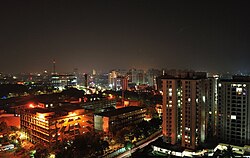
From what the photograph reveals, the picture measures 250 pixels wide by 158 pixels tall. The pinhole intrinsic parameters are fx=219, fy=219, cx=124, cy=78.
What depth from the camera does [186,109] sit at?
29.1 feet

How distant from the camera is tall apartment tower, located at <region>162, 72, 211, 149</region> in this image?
867 centimetres

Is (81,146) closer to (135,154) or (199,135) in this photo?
(135,154)

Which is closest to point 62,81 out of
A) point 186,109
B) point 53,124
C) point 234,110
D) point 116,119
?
point 116,119

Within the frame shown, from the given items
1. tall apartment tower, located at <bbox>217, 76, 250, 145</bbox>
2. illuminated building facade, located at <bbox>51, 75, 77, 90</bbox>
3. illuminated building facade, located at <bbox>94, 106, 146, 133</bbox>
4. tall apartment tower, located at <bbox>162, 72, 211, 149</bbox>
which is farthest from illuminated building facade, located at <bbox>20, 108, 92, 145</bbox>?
illuminated building facade, located at <bbox>51, 75, 77, 90</bbox>

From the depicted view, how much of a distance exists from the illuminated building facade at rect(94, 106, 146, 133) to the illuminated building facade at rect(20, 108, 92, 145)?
21.2 inches

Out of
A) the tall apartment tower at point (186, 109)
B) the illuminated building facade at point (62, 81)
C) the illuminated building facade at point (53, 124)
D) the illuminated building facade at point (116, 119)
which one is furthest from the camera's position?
the illuminated building facade at point (62, 81)

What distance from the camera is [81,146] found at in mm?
8070

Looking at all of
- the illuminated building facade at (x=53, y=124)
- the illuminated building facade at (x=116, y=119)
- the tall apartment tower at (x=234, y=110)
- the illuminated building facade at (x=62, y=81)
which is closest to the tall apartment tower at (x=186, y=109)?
the tall apartment tower at (x=234, y=110)

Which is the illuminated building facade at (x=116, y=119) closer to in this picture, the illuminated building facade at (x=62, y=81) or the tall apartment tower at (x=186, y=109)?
the tall apartment tower at (x=186, y=109)

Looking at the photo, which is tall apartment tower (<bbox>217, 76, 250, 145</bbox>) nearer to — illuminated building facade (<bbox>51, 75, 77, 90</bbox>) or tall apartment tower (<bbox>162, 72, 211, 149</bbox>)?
tall apartment tower (<bbox>162, 72, 211, 149</bbox>)

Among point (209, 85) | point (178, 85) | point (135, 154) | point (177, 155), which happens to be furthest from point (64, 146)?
point (209, 85)

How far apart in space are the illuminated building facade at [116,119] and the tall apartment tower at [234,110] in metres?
4.43

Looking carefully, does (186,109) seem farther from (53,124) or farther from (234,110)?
(53,124)

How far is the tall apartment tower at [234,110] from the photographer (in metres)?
8.82
